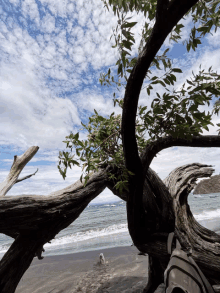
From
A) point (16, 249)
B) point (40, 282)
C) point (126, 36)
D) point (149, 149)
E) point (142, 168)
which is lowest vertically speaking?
point (40, 282)

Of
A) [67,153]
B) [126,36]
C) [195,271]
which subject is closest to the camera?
[195,271]

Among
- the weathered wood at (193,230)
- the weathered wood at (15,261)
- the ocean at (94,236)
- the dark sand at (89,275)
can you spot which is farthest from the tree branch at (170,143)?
the ocean at (94,236)

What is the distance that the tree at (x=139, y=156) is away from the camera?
1.73 metres

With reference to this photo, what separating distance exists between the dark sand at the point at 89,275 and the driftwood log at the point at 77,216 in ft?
5.32

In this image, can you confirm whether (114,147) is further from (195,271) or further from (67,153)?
(195,271)

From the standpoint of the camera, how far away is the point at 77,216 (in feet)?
8.67

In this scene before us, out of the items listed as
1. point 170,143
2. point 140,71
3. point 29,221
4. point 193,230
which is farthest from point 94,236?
point 140,71

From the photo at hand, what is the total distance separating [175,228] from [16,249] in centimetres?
225

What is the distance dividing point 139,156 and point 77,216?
1172 mm

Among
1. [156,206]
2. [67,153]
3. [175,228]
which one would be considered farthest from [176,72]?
[175,228]

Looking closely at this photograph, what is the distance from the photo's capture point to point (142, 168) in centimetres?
246

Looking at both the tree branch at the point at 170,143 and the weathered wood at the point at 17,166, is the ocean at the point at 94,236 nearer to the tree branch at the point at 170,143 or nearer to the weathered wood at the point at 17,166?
the weathered wood at the point at 17,166

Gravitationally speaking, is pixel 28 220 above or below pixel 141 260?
above

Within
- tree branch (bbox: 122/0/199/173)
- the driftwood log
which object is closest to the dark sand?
the driftwood log
